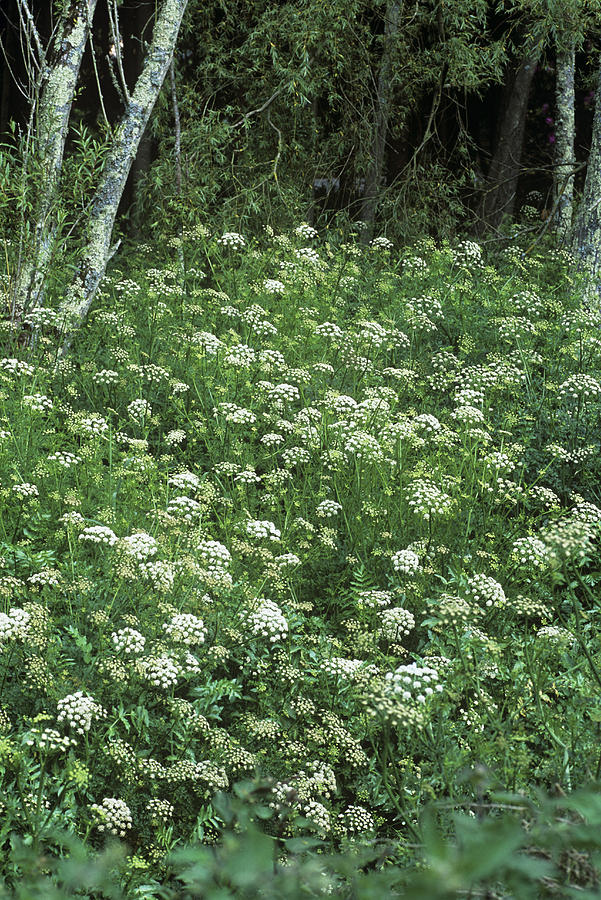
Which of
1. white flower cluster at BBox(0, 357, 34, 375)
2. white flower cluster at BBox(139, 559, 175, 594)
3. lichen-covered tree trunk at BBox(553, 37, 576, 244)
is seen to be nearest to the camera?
white flower cluster at BBox(139, 559, 175, 594)

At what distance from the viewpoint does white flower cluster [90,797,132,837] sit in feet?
9.22

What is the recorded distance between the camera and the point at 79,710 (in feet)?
9.77

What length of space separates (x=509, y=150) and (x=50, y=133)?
319 inches

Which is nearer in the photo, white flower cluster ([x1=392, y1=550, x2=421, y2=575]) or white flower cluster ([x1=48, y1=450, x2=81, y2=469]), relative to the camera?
white flower cluster ([x1=392, y1=550, x2=421, y2=575])

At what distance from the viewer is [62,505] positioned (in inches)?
176

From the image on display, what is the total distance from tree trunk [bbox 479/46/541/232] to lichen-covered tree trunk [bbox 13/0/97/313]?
22.7ft

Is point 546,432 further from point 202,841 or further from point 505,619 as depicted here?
point 202,841

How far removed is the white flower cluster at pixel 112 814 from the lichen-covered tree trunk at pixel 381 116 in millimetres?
8729

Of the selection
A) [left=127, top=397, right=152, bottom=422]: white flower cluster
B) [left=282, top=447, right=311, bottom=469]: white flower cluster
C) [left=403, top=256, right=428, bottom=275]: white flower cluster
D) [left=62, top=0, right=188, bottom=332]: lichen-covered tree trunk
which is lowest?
[left=282, top=447, right=311, bottom=469]: white flower cluster

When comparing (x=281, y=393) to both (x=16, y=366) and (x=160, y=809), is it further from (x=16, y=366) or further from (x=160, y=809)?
(x=160, y=809)

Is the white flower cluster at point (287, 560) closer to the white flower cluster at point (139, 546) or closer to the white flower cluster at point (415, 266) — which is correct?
A: the white flower cluster at point (139, 546)

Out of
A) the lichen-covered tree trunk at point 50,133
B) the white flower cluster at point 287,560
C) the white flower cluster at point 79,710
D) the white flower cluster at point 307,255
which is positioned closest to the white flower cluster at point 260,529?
the white flower cluster at point 287,560

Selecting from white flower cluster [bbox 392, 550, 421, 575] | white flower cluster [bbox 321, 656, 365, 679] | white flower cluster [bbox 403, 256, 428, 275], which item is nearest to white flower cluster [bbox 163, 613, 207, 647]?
white flower cluster [bbox 321, 656, 365, 679]

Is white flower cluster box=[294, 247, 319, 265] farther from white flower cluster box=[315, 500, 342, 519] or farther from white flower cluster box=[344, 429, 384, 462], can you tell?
white flower cluster box=[315, 500, 342, 519]
